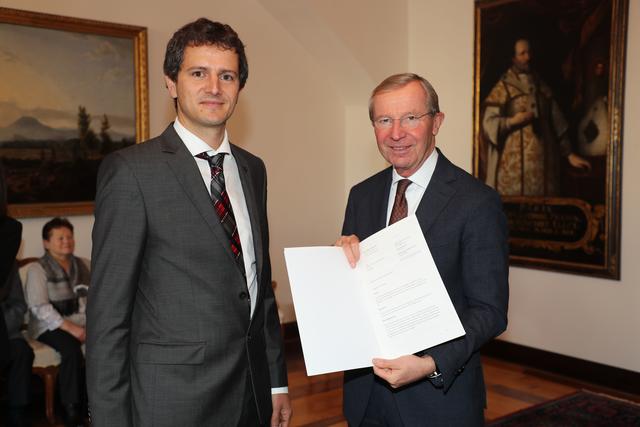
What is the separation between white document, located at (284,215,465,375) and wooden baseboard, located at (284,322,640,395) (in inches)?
150

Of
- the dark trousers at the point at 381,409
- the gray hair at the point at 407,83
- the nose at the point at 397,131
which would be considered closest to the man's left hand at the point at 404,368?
the dark trousers at the point at 381,409

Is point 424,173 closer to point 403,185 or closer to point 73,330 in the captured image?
point 403,185

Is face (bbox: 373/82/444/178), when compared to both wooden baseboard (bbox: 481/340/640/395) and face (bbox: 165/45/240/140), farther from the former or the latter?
Result: wooden baseboard (bbox: 481/340/640/395)

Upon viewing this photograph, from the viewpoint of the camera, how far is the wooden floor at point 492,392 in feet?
14.6

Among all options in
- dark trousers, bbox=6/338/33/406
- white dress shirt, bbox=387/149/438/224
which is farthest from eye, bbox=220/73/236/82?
dark trousers, bbox=6/338/33/406

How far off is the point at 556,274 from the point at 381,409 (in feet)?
12.5

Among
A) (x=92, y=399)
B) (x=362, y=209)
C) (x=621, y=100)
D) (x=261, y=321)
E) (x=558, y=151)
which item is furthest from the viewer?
(x=558, y=151)

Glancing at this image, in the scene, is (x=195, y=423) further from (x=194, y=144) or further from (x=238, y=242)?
(x=194, y=144)

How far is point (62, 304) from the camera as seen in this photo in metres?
4.40

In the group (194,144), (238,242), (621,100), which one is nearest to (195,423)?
(238,242)

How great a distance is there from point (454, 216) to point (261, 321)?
67cm

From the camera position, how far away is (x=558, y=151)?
17.3ft

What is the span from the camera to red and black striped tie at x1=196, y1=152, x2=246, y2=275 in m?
1.85

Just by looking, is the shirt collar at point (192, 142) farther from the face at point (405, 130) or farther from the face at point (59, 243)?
the face at point (59, 243)
